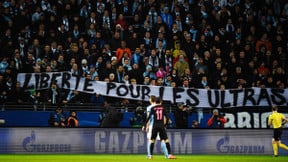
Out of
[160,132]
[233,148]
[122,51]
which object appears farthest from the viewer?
[122,51]

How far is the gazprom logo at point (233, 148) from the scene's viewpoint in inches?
914

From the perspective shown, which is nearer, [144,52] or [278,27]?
[144,52]

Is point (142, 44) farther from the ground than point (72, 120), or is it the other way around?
point (142, 44)

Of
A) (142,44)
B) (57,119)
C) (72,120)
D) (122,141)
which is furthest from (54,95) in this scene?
(142,44)

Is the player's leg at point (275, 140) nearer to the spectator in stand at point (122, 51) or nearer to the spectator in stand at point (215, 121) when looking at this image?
the spectator in stand at point (215, 121)

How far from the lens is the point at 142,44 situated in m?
25.5

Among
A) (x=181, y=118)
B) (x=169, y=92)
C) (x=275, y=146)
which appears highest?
(x=169, y=92)

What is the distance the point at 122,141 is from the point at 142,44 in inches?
176

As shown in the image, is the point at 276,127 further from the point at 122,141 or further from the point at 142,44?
the point at 142,44

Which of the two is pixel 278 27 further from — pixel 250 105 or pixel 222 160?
pixel 222 160

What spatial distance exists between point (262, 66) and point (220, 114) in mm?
2875

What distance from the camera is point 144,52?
25516mm

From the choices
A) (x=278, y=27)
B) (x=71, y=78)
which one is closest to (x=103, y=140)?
(x=71, y=78)

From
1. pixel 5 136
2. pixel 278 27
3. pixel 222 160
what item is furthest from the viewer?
pixel 278 27
